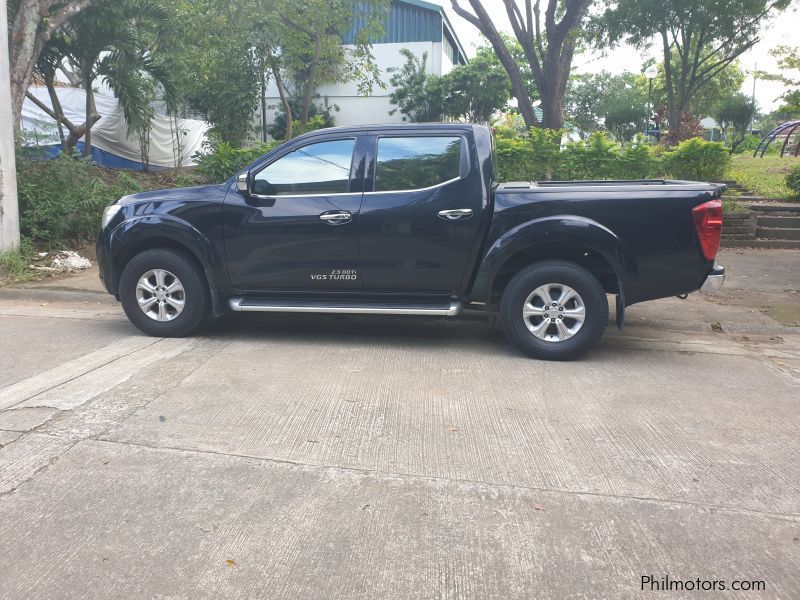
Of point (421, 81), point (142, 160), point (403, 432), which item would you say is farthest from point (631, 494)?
point (421, 81)

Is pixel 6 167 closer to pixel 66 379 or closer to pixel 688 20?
pixel 66 379

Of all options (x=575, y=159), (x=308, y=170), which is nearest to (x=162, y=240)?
(x=308, y=170)

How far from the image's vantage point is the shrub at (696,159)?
11.7 metres

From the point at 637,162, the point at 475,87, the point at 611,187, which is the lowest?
the point at 611,187

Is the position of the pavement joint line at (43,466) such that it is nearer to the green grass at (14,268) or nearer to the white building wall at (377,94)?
the green grass at (14,268)

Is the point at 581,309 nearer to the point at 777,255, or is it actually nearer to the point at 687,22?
the point at 777,255

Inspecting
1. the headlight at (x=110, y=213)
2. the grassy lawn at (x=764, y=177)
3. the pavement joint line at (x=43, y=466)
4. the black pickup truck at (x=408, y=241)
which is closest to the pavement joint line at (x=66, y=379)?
the black pickup truck at (x=408, y=241)

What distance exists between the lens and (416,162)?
19.9ft

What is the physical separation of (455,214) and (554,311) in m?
1.17

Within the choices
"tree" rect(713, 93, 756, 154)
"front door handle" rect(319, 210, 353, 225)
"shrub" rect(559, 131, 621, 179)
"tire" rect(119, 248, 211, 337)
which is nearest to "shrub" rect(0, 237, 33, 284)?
"tire" rect(119, 248, 211, 337)

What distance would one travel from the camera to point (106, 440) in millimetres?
4043

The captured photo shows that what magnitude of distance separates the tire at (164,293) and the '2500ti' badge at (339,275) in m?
1.11

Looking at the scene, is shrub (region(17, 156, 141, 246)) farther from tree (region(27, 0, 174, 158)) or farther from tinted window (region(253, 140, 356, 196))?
tinted window (region(253, 140, 356, 196))

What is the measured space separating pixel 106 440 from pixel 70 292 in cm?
495
